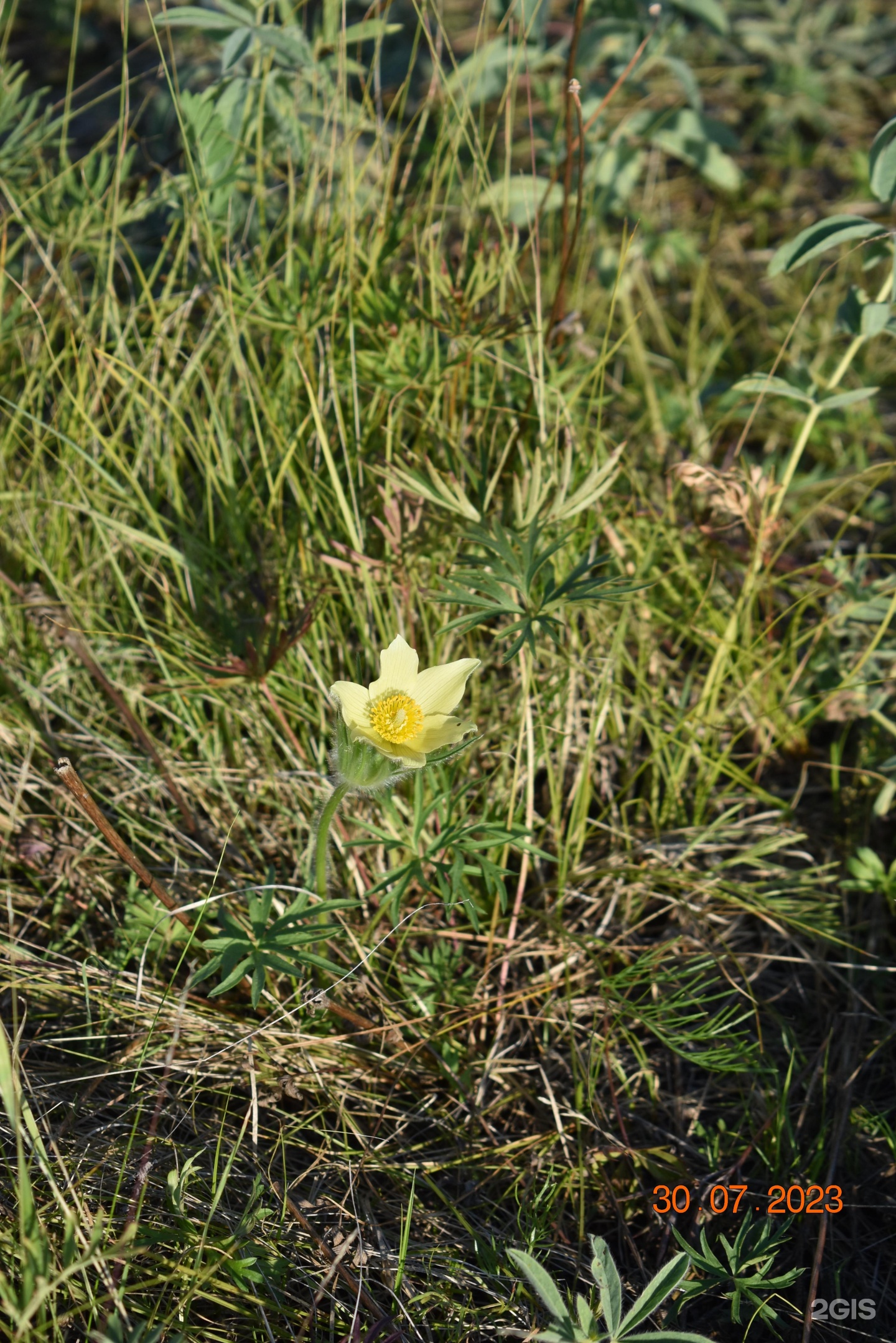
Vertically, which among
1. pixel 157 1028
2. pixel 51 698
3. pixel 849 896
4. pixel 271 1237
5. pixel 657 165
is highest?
pixel 657 165

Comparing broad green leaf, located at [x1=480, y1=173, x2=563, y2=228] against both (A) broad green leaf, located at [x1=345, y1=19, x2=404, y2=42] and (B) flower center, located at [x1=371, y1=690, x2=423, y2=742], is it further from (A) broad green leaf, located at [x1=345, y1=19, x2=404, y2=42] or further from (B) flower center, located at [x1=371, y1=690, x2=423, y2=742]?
(B) flower center, located at [x1=371, y1=690, x2=423, y2=742]

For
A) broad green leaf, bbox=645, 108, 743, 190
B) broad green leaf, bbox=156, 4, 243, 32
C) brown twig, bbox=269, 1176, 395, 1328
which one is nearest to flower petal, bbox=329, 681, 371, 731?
brown twig, bbox=269, 1176, 395, 1328

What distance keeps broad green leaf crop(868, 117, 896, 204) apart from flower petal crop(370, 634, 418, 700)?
3.76 ft

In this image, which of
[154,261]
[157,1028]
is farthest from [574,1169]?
[154,261]

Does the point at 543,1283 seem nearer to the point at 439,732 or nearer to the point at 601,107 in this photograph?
the point at 439,732

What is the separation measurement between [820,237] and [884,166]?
0.14 m

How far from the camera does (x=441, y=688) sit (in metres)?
1.30

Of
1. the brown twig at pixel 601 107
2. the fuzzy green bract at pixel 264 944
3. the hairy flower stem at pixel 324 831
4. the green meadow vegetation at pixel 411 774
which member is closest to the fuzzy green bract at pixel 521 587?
the green meadow vegetation at pixel 411 774

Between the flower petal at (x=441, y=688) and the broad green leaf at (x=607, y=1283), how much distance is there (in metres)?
0.66

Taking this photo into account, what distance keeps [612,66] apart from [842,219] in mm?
1176

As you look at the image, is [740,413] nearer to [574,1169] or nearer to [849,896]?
[849,896]

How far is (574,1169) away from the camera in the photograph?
132cm

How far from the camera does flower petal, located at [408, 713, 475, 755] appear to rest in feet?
3.97

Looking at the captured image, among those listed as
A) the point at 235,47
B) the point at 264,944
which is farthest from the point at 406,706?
the point at 235,47
